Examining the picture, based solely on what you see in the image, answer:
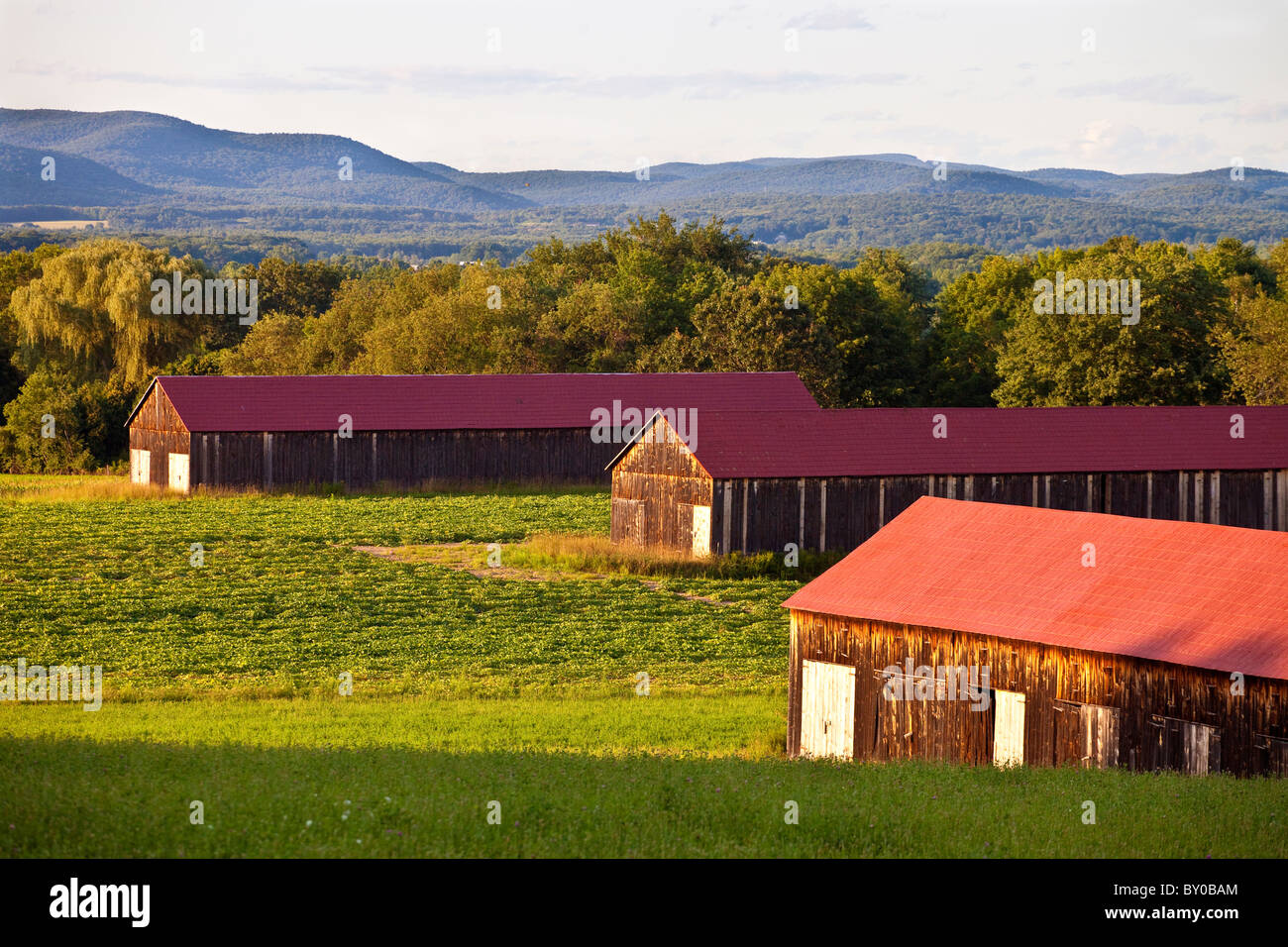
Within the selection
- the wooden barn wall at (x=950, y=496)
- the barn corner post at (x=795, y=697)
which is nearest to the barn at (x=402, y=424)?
the wooden barn wall at (x=950, y=496)

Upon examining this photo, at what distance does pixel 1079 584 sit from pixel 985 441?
23903mm

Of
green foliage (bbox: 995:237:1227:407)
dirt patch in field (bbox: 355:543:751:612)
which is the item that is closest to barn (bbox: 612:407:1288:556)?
dirt patch in field (bbox: 355:543:751:612)

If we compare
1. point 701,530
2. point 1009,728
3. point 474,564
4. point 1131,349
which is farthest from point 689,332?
point 1009,728

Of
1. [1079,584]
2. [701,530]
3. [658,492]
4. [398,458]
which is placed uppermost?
[1079,584]

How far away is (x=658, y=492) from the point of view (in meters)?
43.7

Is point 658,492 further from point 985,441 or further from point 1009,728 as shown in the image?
point 1009,728

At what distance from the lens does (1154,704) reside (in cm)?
2042

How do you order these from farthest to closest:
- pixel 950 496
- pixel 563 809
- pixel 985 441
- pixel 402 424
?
pixel 402 424
pixel 985 441
pixel 950 496
pixel 563 809

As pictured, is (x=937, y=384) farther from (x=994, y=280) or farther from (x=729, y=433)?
(x=729, y=433)

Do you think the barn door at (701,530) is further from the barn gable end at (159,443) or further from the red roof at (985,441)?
the barn gable end at (159,443)

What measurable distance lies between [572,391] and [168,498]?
58.8 feet

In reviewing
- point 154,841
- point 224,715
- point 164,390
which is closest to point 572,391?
point 164,390

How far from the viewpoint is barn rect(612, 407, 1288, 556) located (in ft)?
139

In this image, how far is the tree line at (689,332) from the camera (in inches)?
2643
